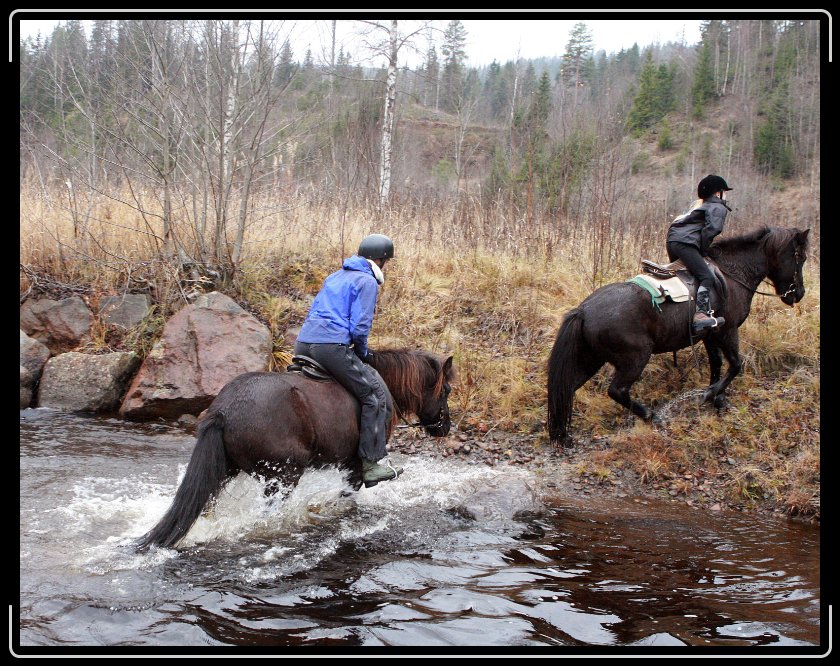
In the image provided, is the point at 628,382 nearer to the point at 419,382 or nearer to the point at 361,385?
the point at 419,382

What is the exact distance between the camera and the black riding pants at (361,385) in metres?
5.66

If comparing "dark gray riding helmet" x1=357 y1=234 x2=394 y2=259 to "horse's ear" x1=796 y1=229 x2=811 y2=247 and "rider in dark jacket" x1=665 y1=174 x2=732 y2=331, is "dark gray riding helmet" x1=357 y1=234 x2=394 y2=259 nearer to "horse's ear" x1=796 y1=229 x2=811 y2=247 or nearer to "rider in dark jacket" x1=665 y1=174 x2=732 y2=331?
"rider in dark jacket" x1=665 y1=174 x2=732 y2=331

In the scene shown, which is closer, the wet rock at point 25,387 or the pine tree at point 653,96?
the wet rock at point 25,387

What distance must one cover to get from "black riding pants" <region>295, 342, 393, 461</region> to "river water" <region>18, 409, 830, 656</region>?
1.82ft

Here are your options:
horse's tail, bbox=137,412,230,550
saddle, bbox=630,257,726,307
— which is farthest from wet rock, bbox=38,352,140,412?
saddle, bbox=630,257,726,307

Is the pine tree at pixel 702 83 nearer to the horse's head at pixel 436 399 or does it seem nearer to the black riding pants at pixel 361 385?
the horse's head at pixel 436 399

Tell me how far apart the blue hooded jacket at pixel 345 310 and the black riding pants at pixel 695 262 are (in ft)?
14.5

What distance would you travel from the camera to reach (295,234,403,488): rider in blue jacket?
5.68 meters

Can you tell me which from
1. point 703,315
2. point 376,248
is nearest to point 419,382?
point 376,248

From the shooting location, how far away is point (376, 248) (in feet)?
20.1

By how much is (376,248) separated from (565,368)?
10.2ft

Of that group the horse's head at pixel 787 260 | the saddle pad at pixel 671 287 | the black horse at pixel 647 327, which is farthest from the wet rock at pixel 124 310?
the horse's head at pixel 787 260
